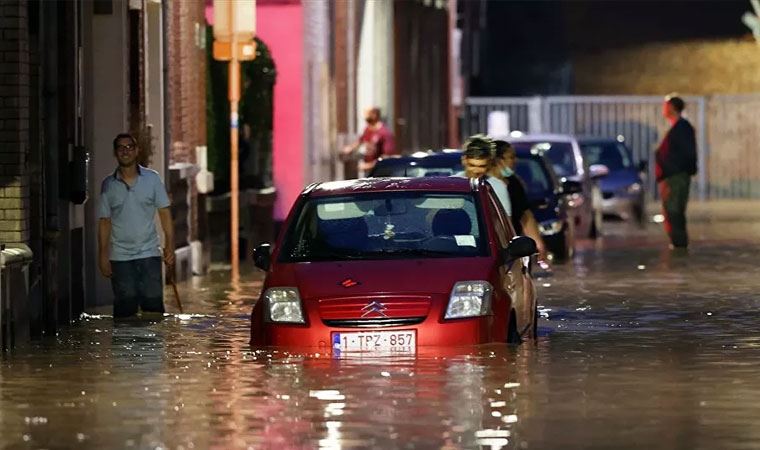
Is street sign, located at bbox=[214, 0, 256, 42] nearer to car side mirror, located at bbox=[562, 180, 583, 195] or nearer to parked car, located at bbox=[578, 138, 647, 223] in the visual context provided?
car side mirror, located at bbox=[562, 180, 583, 195]

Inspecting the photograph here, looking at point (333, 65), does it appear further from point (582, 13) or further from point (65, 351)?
point (582, 13)

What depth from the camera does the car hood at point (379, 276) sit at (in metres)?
15.9

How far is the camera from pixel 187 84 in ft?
92.8

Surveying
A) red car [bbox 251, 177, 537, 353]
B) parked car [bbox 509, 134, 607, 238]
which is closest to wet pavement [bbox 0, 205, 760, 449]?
red car [bbox 251, 177, 537, 353]

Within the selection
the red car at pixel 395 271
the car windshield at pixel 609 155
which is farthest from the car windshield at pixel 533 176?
the car windshield at pixel 609 155

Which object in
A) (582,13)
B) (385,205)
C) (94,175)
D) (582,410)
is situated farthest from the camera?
(582,13)

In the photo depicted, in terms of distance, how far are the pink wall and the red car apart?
58.5 ft

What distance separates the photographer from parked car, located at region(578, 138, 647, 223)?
41938mm

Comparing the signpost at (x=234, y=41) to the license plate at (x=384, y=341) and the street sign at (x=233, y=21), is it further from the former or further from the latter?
the license plate at (x=384, y=341)

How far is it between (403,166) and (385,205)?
7.37m

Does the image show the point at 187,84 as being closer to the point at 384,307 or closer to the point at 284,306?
the point at 284,306

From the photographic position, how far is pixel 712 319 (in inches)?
805

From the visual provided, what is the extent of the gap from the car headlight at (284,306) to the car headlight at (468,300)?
36.5 inches

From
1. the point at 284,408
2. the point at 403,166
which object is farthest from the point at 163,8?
the point at 284,408
